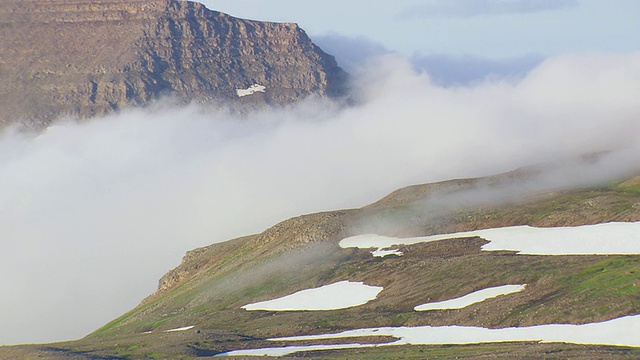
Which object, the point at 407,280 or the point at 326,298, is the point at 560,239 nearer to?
the point at 407,280

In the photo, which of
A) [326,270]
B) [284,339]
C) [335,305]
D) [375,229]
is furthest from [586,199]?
[284,339]

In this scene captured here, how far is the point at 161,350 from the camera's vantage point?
9512 centimetres

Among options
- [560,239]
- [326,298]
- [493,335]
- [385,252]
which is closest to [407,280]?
[326,298]

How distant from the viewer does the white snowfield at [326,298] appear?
118250 millimetres

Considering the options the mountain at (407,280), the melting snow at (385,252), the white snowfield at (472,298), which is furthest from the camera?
the melting snow at (385,252)

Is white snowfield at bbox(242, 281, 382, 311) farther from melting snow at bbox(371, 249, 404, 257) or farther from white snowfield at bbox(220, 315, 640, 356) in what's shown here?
white snowfield at bbox(220, 315, 640, 356)

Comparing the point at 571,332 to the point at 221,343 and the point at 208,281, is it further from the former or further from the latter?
the point at 208,281

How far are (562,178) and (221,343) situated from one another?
11315 cm

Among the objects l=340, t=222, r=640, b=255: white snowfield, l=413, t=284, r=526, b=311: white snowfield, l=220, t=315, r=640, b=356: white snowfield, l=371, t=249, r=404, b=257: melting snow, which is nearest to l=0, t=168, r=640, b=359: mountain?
l=371, t=249, r=404, b=257: melting snow

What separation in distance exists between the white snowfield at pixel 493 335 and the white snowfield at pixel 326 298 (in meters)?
18.2

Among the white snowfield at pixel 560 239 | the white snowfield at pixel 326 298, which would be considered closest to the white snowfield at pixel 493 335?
the white snowfield at pixel 326 298

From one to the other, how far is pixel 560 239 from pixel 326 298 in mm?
30000

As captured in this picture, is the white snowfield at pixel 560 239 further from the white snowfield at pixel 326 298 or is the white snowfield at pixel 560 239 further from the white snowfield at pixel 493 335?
the white snowfield at pixel 493 335

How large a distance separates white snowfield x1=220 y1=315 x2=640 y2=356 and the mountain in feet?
5.42
